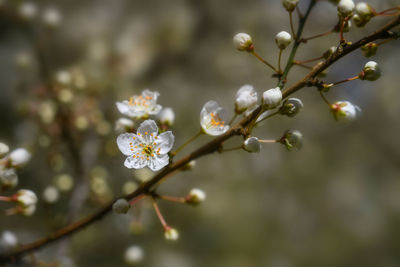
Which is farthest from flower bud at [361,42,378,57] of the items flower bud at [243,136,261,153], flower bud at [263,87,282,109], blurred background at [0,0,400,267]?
blurred background at [0,0,400,267]

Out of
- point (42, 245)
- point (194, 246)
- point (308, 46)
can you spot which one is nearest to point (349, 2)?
point (42, 245)

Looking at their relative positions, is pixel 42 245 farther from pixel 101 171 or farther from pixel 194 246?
pixel 194 246

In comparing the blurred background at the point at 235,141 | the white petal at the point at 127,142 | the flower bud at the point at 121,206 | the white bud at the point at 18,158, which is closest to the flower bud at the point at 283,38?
the white petal at the point at 127,142

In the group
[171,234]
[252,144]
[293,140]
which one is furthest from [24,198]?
[293,140]

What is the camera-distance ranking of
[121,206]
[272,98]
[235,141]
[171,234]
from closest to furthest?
[272,98] → [121,206] → [171,234] → [235,141]

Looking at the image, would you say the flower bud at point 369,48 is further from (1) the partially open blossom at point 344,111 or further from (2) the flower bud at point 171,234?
(2) the flower bud at point 171,234

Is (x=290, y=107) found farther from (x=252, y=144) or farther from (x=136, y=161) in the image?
(x=136, y=161)

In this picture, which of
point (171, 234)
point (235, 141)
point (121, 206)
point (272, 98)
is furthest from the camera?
point (235, 141)
